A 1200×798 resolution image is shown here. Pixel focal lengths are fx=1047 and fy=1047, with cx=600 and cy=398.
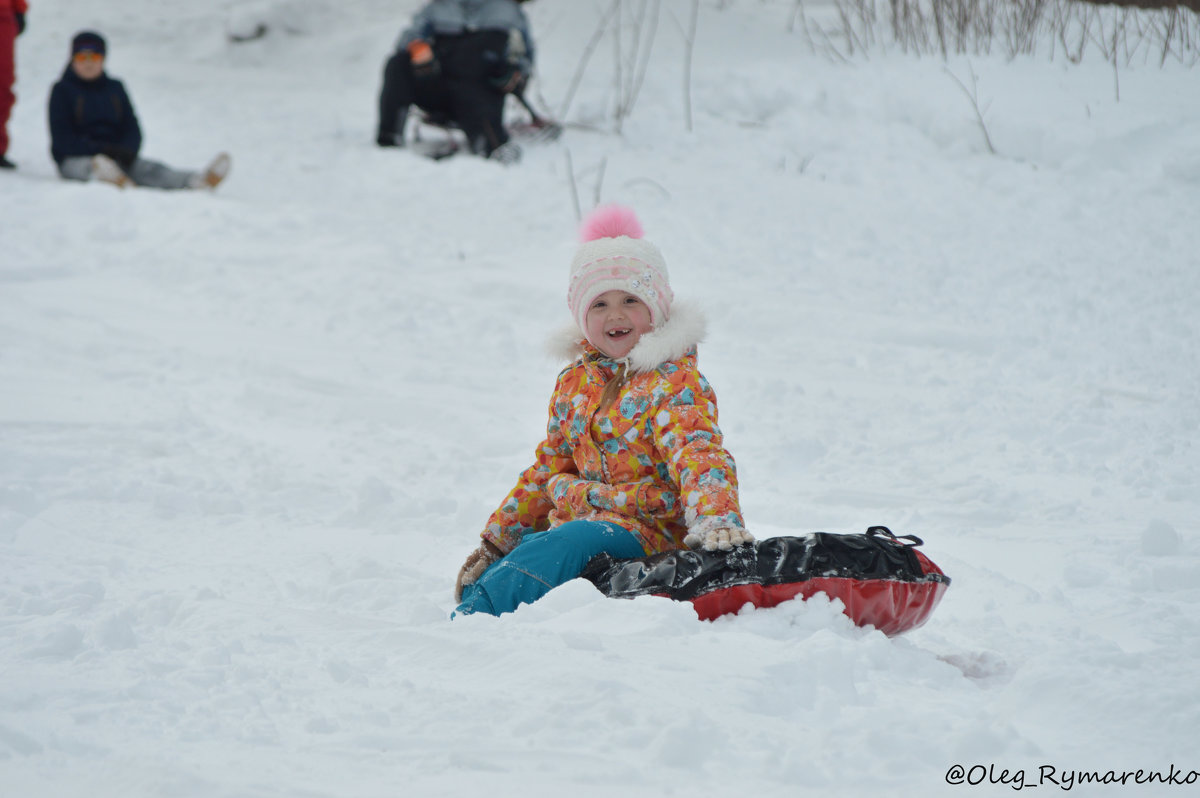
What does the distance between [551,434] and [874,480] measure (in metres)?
1.23

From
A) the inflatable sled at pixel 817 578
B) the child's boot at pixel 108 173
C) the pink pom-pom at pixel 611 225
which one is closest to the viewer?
the inflatable sled at pixel 817 578

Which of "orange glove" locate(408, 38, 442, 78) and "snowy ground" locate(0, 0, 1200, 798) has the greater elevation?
"orange glove" locate(408, 38, 442, 78)

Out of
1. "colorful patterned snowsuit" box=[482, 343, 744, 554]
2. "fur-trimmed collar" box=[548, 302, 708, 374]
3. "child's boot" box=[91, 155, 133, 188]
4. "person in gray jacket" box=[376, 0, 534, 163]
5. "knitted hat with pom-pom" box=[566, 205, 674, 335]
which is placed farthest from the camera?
"person in gray jacket" box=[376, 0, 534, 163]

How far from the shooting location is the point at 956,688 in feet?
5.89

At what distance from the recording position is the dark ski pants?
6.69 meters

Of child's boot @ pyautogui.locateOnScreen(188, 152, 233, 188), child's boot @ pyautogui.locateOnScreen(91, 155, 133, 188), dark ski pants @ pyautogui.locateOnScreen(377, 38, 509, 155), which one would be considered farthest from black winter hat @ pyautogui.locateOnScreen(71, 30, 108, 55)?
dark ski pants @ pyautogui.locateOnScreen(377, 38, 509, 155)

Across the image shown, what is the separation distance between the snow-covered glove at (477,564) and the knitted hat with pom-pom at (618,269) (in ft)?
1.91

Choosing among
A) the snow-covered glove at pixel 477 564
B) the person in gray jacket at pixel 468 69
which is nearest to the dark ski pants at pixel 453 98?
the person in gray jacket at pixel 468 69

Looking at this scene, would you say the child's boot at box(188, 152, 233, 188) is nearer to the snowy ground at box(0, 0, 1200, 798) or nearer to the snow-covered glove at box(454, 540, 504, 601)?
the snowy ground at box(0, 0, 1200, 798)

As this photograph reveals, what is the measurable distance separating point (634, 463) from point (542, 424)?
4.95 feet

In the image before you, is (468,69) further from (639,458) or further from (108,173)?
(639,458)

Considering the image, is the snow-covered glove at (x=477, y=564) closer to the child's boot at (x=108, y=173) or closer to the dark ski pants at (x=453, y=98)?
the child's boot at (x=108, y=173)

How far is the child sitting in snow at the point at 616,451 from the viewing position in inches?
87.0

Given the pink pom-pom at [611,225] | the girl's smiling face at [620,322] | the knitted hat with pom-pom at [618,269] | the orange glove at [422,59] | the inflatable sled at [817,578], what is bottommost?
the inflatable sled at [817,578]
